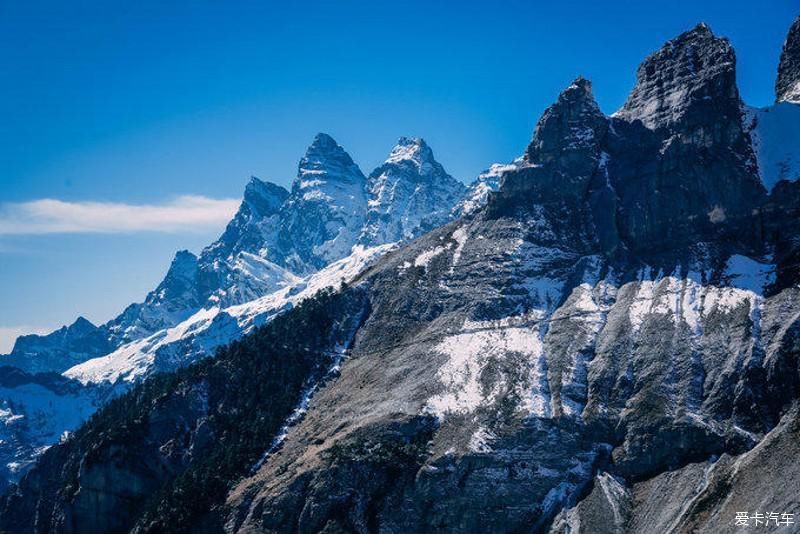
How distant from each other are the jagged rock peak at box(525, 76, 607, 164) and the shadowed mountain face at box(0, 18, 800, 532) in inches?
21.4

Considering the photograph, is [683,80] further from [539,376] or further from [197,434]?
[197,434]

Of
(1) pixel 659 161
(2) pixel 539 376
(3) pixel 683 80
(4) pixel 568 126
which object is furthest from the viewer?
(4) pixel 568 126

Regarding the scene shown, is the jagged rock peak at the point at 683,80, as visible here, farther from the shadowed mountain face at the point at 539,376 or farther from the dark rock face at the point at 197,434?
the dark rock face at the point at 197,434

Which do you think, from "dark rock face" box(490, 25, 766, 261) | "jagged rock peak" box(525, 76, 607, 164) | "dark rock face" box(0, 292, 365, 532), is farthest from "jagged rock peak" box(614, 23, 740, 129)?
"dark rock face" box(0, 292, 365, 532)

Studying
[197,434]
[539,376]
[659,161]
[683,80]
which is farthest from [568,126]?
[197,434]

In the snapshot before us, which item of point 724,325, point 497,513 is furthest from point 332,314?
point 724,325

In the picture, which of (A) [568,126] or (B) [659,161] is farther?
(A) [568,126]

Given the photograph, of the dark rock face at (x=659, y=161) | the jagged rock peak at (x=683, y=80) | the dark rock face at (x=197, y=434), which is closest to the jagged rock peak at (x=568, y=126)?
the dark rock face at (x=659, y=161)

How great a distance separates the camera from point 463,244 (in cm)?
18312

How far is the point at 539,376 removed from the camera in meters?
135

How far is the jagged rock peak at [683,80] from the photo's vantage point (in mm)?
172375

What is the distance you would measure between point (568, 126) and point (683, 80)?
2873 cm

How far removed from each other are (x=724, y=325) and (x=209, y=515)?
95050 millimetres

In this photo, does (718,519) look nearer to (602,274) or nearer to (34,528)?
(602,274)
